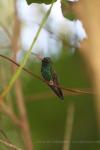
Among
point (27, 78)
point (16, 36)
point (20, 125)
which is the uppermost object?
point (16, 36)

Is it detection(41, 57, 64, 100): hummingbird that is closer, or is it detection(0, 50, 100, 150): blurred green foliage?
detection(41, 57, 64, 100): hummingbird

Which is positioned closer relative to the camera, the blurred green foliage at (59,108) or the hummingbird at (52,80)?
the hummingbird at (52,80)

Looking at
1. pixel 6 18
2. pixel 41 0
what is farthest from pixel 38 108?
pixel 41 0

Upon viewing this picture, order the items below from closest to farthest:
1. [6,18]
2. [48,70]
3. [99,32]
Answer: [99,32] → [48,70] → [6,18]

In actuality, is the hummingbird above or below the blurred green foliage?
above

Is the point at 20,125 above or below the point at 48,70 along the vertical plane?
below

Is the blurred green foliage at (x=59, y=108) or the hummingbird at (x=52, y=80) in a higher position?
the hummingbird at (x=52, y=80)

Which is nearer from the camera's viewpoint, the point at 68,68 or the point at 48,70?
the point at 48,70

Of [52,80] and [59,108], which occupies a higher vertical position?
[52,80]

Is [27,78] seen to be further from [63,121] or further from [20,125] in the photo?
[20,125]

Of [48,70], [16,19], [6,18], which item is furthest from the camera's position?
[6,18]

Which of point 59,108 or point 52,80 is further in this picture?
point 59,108
